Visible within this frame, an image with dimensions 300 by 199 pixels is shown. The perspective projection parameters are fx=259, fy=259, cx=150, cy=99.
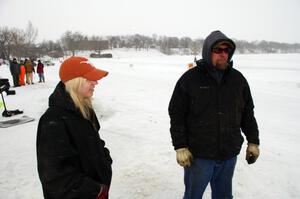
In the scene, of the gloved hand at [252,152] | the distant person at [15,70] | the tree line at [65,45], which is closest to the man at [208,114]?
the gloved hand at [252,152]

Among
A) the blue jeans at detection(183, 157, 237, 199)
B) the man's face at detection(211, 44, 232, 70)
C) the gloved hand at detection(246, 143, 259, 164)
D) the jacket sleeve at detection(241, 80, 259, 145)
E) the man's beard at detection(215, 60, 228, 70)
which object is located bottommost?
the blue jeans at detection(183, 157, 237, 199)

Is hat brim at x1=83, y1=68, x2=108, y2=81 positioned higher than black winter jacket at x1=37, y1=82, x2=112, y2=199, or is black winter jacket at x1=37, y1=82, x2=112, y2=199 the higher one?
hat brim at x1=83, y1=68, x2=108, y2=81

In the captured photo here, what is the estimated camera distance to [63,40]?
111m

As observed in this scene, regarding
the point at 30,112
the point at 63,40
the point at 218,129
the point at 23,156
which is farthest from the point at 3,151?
the point at 63,40

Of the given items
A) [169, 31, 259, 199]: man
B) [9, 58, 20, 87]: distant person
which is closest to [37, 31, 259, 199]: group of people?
[169, 31, 259, 199]: man

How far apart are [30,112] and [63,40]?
363ft

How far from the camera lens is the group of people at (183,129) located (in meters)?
1.78

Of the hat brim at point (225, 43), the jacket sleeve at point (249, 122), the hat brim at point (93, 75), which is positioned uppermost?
the hat brim at point (225, 43)

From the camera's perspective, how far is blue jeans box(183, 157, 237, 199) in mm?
2696

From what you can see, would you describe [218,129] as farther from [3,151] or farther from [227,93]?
[3,151]

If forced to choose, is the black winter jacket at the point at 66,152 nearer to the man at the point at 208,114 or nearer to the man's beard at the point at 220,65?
the man at the point at 208,114

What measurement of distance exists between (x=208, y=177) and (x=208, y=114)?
0.68 meters

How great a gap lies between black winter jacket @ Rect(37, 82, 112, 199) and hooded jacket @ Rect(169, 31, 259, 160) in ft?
3.40

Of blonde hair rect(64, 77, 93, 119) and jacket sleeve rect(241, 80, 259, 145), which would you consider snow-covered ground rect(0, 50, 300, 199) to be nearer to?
jacket sleeve rect(241, 80, 259, 145)
